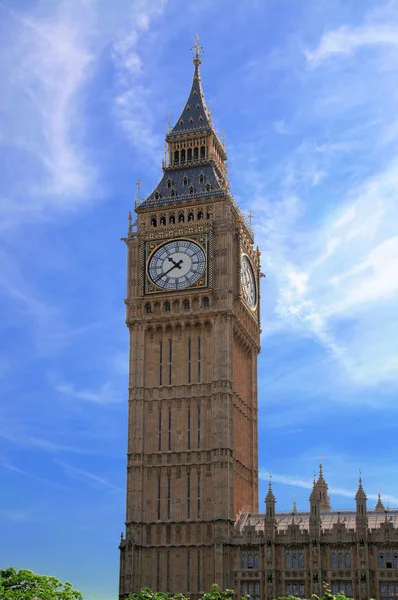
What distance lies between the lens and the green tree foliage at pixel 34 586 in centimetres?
8138

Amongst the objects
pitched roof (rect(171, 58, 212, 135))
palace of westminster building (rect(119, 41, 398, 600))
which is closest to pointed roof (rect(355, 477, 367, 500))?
A: palace of westminster building (rect(119, 41, 398, 600))

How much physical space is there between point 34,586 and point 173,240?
38.5 meters

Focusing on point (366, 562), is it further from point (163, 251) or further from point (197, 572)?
point (163, 251)

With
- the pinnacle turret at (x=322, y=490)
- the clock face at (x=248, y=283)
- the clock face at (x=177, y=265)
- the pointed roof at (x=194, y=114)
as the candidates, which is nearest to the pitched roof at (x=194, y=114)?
the pointed roof at (x=194, y=114)

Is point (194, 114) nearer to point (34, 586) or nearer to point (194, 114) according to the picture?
point (194, 114)

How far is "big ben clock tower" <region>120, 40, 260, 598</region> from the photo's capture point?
94312 mm

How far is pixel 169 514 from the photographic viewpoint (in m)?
95.8

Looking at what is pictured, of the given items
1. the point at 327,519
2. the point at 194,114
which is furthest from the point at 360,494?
the point at 194,114

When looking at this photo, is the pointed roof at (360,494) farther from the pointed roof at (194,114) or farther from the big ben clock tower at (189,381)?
the pointed roof at (194,114)

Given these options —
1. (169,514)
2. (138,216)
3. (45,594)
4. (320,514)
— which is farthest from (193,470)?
(138,216)

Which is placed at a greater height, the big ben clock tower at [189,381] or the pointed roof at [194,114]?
the pointed roof at [194,114]

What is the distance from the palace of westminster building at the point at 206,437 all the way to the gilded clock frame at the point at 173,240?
13 centimetres

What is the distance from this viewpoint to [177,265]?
340 feet

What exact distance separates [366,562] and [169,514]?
1929 centimetres
